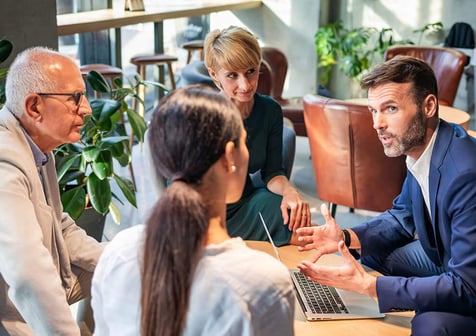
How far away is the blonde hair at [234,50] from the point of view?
2.66m

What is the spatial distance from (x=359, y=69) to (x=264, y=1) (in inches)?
53.7

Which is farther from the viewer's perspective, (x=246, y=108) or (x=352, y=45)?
(x=352, y=45)

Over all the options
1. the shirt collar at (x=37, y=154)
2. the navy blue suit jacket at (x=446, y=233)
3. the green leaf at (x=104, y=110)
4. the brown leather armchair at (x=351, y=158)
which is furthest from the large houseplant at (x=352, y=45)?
the shirt collar at (x=37, y=154)

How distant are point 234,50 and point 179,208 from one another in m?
1.54

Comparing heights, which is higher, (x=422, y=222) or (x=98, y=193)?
(x=422, y=222)

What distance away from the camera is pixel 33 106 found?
208cm

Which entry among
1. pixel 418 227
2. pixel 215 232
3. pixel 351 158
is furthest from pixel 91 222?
pixel 215 232

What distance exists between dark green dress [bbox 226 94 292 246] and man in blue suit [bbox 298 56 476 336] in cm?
35

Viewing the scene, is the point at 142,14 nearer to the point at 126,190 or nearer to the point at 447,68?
the point at 447,68

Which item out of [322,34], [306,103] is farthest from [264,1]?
[306,103]

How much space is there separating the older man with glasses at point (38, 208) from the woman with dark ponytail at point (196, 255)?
24.3 inches

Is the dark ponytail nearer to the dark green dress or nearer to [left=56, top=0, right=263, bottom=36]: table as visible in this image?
the dark green dress

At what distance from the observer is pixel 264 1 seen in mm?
7723

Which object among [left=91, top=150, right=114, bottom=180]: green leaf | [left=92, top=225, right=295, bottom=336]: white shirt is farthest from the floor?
[left=92, top=225, right=295, bottom=336]: white shirt
